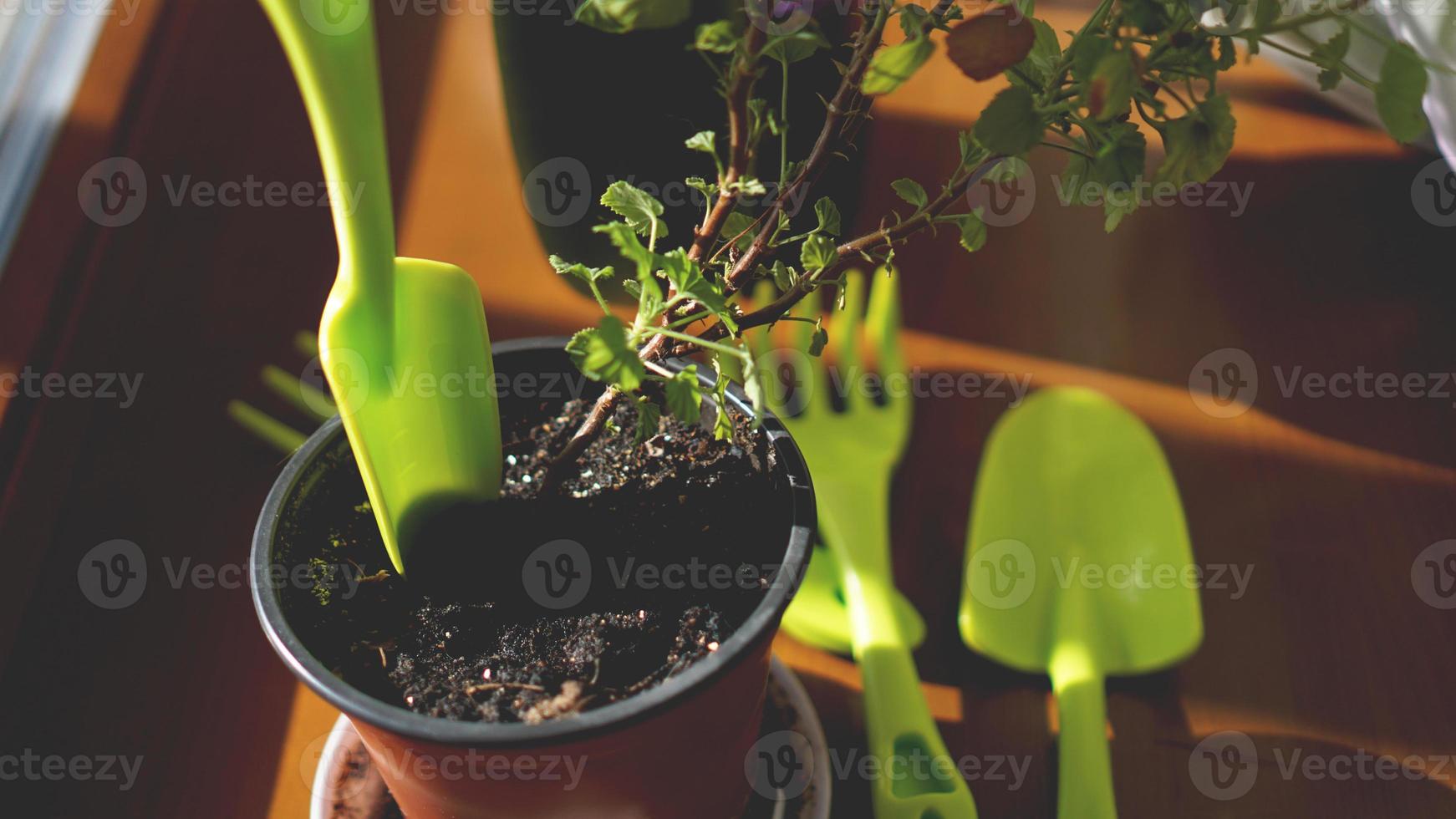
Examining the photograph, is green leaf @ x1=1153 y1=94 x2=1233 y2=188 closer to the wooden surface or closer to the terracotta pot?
the terracotta pot

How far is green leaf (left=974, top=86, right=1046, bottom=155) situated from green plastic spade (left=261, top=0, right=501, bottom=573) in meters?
0.16

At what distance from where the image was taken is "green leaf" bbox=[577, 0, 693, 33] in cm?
26

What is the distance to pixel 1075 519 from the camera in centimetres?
57

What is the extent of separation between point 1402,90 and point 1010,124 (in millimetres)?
96

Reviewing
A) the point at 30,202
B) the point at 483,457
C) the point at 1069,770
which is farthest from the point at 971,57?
the point at 30,202

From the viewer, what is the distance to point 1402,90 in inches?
10.6

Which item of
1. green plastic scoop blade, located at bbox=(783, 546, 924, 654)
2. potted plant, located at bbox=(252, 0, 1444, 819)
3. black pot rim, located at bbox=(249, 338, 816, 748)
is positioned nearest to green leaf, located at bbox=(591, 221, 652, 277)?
potted plant, located at bbox=(252, 0, 1444, 819)

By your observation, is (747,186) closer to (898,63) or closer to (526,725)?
(898,63)

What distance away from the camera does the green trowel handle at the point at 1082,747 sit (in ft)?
1.50

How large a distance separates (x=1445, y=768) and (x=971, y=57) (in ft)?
1.41

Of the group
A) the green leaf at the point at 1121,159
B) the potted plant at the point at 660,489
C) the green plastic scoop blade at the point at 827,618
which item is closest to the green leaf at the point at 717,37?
the potted plant at the point at 660,489

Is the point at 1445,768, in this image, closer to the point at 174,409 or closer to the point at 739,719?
the point at 739,719

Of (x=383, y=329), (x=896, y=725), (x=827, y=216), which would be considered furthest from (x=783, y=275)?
(x=896, y=725)

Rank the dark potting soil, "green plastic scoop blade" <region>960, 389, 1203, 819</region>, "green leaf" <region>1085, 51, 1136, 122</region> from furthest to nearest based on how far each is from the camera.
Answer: "green plastic scoop blade" <region>960, 389, 1203, 819</region> < the dark potting soil < "green leaf" <region>1085, 51, 1136, 122</region>
